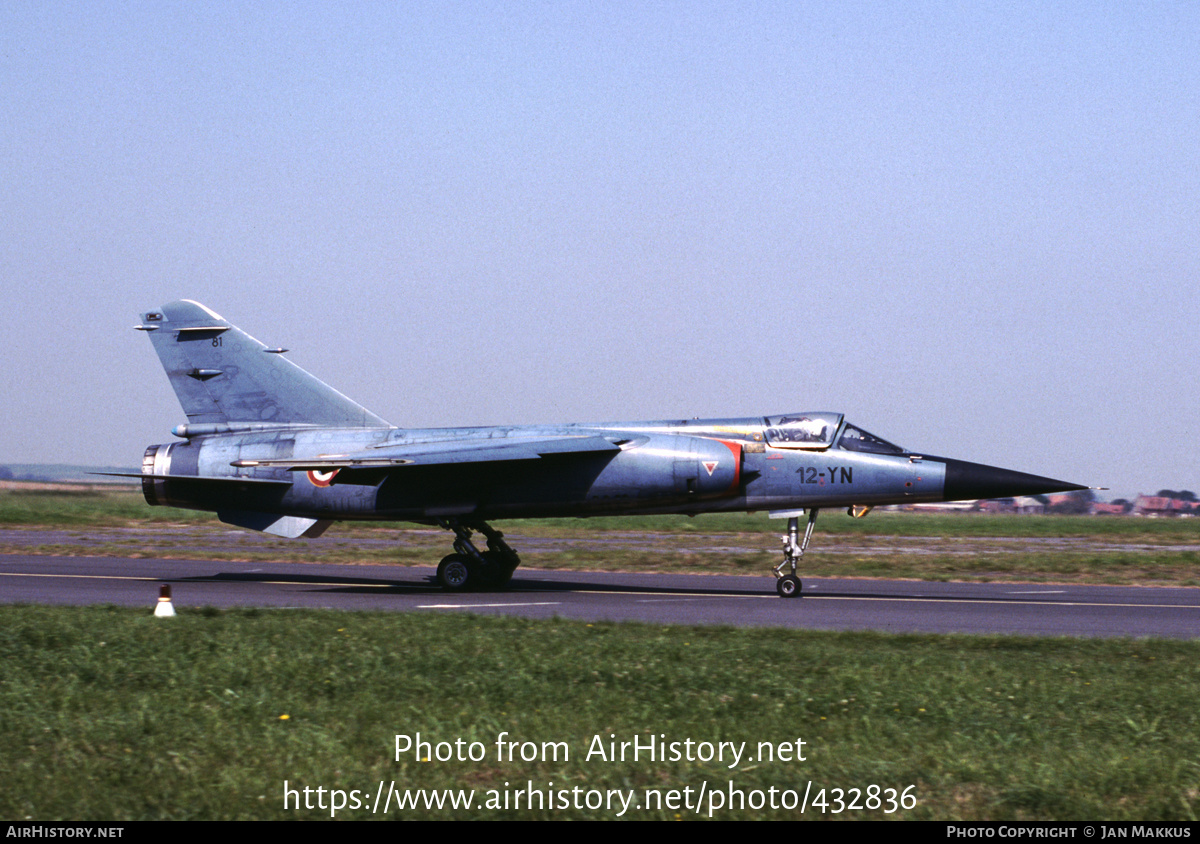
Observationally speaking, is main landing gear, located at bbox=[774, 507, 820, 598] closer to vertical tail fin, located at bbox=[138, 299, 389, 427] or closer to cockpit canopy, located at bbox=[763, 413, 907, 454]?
cockpit canopy, located at bbox=[763, 413, 907, 454]

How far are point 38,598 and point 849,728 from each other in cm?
1305

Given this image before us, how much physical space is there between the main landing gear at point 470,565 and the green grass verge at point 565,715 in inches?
308

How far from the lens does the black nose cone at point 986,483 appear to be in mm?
18203

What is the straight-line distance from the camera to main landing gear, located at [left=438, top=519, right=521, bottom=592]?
2000 cm

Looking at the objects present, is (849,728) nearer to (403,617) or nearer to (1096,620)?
(403,617)

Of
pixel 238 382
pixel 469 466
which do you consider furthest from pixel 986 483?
pixel 238 382

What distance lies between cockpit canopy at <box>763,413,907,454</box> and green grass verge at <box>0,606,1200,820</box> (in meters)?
7.05

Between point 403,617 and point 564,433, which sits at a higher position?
point 564,433

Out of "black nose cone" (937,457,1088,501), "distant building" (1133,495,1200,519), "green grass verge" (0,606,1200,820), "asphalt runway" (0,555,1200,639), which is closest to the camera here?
"green grass verge" (0,606,1200,820)

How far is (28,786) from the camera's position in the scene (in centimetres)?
616

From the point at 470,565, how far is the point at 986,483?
8.83m

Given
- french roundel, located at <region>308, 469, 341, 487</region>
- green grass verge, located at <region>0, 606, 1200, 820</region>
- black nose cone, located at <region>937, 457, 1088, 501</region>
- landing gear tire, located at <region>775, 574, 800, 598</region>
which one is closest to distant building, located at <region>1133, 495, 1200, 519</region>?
black nose cone, located at <region>937, 457, 1088, 501</region>

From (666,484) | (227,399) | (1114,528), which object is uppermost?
(227,399)

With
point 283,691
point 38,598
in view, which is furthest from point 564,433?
point 283,691
